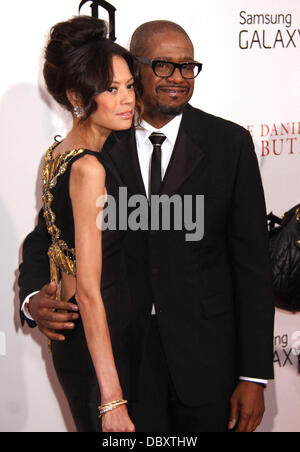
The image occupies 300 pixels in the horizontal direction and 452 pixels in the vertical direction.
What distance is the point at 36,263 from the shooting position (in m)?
2.57

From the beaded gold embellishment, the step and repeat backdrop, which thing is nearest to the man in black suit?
the beaded gold embellishment

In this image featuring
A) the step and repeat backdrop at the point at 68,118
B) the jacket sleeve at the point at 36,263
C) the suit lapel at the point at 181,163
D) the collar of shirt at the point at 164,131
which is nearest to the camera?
the suit lapel at the point at 181,163

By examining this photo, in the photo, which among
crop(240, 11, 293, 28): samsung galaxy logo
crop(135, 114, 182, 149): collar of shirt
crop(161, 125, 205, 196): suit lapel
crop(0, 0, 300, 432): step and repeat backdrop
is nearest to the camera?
crop(161, 125, 205, 196): suit lapel

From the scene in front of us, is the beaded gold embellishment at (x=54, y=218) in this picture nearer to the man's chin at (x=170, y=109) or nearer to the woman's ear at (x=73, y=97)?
the woman's ear at (x=73, y=97)

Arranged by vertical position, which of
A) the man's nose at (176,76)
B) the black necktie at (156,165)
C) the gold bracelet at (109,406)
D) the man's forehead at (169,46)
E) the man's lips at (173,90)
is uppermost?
the man's forehead at (169,46)

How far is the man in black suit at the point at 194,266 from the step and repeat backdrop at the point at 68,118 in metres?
0.76

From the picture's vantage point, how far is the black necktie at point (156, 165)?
7.61 feet

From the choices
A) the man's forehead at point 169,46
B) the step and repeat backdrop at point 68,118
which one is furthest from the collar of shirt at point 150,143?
the step and repeat backdrop at point 68,118

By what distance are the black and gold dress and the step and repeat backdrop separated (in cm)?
80

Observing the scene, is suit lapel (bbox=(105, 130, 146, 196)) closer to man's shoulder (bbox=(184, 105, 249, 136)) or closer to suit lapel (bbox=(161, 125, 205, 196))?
suit lapel (bbox=(161, 125, 205, 196))

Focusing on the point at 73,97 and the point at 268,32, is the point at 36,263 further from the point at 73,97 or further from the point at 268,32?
the point at 268,32

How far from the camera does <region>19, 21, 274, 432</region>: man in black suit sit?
233cm

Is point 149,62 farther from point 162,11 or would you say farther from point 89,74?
point 162,11

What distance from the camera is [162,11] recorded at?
304 cm
